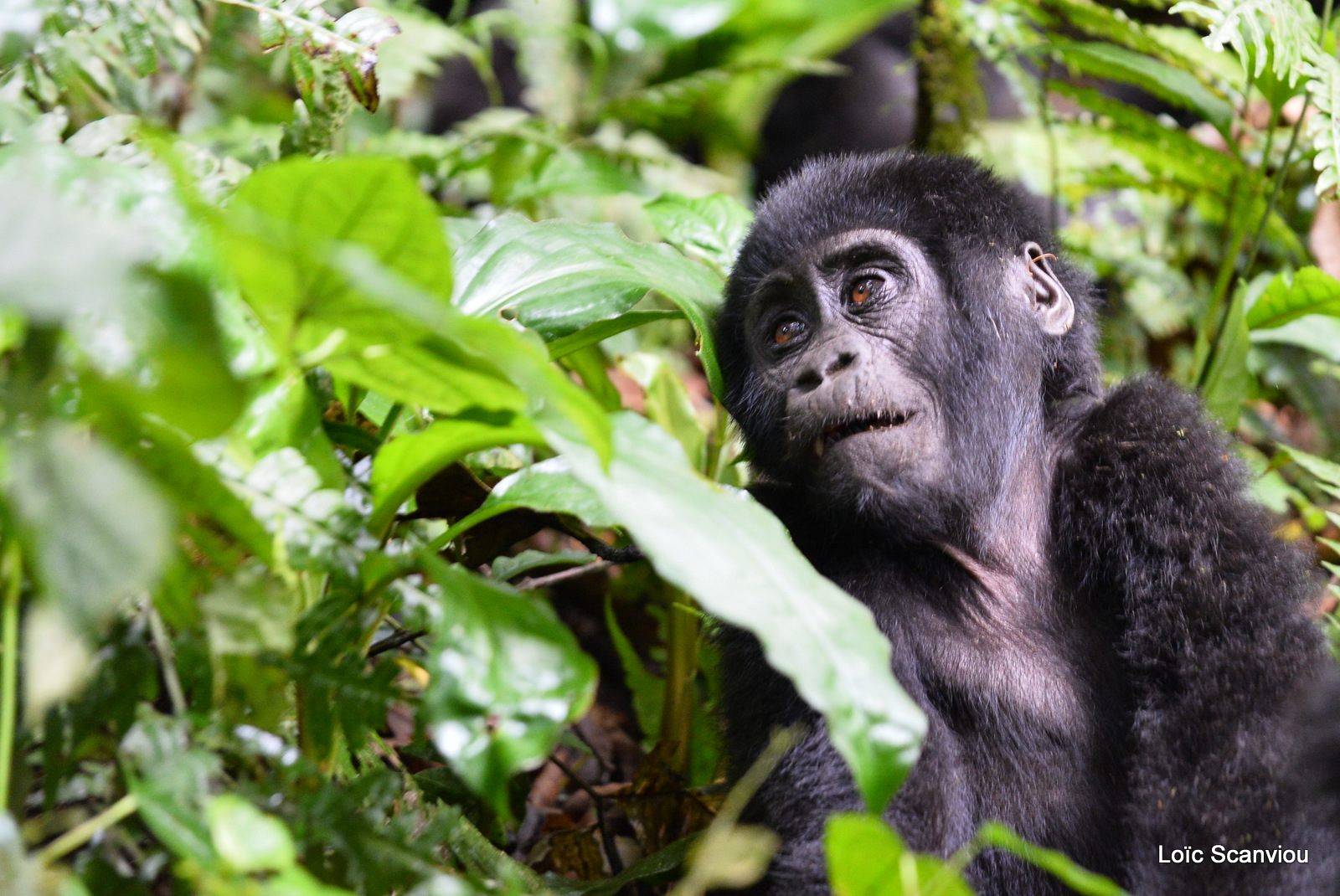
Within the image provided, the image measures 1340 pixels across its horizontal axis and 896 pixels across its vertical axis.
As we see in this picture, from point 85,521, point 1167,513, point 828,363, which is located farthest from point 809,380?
point 85,521

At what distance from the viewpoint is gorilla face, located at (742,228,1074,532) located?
7.42ft

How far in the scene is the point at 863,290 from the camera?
2521mm

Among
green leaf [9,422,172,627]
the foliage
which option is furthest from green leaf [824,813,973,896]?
green leaf [9,422,172,627]

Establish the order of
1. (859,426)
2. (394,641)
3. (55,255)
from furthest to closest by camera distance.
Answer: (859,426), (394,641), (55,255)

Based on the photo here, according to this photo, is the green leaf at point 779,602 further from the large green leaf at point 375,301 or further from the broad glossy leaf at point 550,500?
the broad glossy leaf at point 550,500

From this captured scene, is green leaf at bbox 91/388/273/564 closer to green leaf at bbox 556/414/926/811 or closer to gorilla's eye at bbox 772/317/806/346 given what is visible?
green leaf at bbox 556/414/926/811

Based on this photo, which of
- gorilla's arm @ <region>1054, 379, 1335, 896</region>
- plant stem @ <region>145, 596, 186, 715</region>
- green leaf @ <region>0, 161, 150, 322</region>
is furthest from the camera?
gorilla's arm @ <region>1054, 379, 1335, 896</region>

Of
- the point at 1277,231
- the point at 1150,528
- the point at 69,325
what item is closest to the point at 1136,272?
the point at 1277,231

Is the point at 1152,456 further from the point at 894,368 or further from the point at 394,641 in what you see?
the point at 394,641

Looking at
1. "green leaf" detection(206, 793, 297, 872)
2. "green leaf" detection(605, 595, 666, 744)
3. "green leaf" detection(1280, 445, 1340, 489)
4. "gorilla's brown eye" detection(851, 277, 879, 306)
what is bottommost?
"green leaf" detection(605, 595, 666, 744)

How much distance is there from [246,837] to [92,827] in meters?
0.21

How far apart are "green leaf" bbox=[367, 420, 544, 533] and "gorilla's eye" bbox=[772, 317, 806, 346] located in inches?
48.9

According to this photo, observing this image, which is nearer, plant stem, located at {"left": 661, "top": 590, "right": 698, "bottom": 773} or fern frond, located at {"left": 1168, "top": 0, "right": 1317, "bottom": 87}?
fern frond, located at {"left": 1168, "top": 0, "right": 1317, "bottom": 87}

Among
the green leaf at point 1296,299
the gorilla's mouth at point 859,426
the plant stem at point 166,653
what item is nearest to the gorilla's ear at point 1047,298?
the gorilla's mouth at point 859,426
